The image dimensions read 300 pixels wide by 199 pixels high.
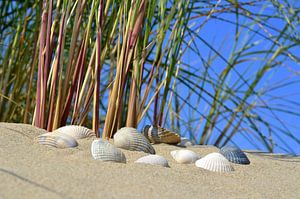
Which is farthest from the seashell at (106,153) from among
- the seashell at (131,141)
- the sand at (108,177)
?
the seashell at (131,141)

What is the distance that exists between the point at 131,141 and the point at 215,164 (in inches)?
10.6

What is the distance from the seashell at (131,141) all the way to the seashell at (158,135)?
0.62 ft

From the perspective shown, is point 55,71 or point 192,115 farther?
point 192,115

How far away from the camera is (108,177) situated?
140 cm

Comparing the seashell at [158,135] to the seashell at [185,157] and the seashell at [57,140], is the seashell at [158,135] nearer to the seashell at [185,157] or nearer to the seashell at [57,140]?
the seashell at [185,157]

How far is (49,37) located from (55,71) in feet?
0.40

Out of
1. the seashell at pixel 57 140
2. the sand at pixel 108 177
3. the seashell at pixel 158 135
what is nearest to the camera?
the sand at pixel 108 177

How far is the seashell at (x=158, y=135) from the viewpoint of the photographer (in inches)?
79.1

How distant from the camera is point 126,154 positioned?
175 centimetres

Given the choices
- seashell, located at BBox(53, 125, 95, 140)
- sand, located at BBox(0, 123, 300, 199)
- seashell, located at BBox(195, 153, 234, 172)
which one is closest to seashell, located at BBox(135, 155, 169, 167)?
sand, located at BBox(0, 123, 300, 199)

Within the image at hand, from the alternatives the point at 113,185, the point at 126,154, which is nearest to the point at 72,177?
the point at 113,185

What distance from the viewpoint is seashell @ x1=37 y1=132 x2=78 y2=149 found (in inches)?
66.4

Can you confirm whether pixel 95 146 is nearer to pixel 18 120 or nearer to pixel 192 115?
pixel 18 120

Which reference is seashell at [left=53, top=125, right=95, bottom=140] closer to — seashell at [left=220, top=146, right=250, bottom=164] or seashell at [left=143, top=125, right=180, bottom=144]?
seashell at [left=143, top=125, right=180, bottom=144]
